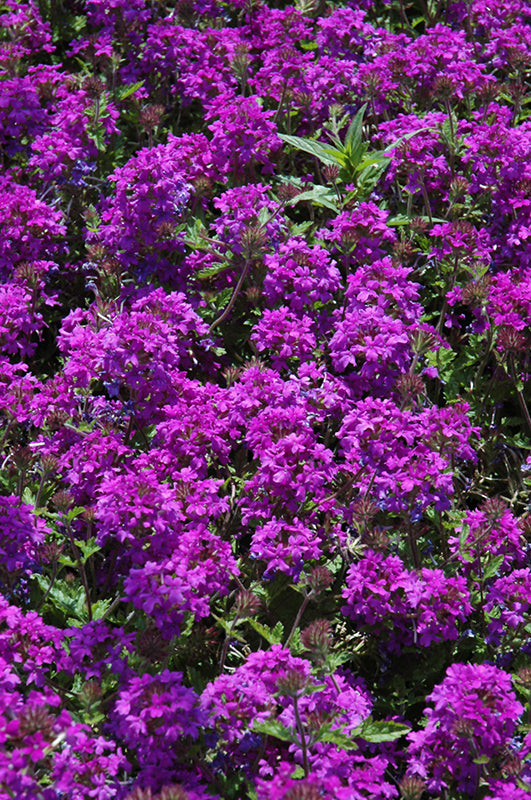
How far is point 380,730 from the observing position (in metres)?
2.51

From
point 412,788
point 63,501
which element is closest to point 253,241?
point 63,501

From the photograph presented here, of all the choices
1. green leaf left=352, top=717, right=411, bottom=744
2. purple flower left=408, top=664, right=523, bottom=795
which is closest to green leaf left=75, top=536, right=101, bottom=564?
green leaf left=352, top=717, right=411, bottom=744

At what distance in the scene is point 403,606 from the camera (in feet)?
8.86

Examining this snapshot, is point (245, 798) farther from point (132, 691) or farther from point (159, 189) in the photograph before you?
point (159, 189)

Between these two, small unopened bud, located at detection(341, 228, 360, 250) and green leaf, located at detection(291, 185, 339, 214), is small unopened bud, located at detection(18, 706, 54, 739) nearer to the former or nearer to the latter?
small unopened bud, located at detection(341, 228, 360, 250)

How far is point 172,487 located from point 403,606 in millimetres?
834

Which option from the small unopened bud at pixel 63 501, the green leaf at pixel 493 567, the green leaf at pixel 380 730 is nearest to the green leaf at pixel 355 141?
the green leaf at pixel 493 567

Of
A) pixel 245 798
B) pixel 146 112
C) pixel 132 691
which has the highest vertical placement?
pixel 146 112

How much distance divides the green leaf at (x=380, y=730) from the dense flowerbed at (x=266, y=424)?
0.01 meters

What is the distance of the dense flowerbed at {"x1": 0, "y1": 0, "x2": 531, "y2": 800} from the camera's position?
2.40 metres

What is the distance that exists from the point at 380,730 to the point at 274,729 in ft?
1.27

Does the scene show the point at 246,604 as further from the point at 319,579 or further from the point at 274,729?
the point at 274,729

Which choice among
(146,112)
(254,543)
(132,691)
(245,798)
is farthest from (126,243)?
(245,798)

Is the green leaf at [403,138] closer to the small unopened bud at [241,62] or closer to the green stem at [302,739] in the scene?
the small unopened bud at [241,62]
